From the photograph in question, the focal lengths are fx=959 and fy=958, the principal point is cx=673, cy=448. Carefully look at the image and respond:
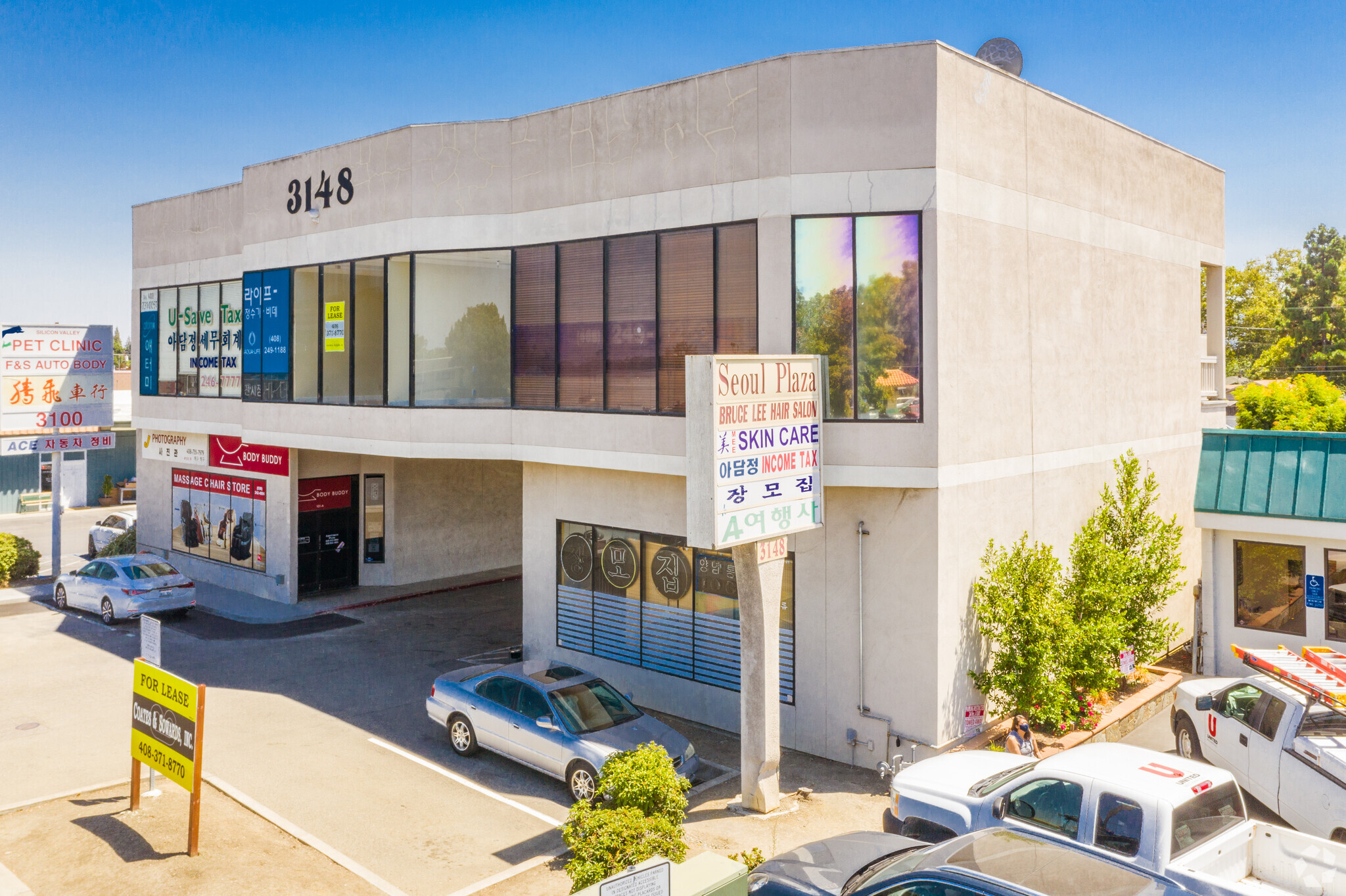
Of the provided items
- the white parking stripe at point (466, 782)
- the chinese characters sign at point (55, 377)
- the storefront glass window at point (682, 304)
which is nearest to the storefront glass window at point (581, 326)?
the storefront glass window at point (682, 304)

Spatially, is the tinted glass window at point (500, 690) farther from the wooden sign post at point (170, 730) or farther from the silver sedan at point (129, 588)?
the silver sedan at point (129, 588)

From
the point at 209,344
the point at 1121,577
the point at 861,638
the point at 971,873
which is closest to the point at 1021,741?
the point at 861,638

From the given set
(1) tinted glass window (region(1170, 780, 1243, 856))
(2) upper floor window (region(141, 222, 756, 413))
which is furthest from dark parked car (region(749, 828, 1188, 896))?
(2) upper floor window (region(141, 222, 756, 413))

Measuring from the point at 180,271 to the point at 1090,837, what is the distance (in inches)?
1106

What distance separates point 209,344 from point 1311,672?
26.5 m

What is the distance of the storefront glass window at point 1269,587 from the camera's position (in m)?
17.3

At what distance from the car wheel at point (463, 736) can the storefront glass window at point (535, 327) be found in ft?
18.2

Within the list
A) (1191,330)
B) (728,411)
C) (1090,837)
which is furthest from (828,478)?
(1191,330)

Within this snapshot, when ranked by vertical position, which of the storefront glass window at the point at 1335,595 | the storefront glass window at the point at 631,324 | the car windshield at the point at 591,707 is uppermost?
the storefront glass window at the point at 631,324

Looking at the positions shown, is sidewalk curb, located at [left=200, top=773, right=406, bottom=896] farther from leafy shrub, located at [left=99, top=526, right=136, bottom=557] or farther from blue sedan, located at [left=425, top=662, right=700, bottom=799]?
leafy shrub, located at [left=99, top=526, right=136, bottom=557]

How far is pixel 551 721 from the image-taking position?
1312 centimetres

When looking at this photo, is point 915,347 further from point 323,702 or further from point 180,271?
point 180,271

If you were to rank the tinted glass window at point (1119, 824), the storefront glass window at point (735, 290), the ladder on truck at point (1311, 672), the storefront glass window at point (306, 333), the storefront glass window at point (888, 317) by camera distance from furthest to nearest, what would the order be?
the storefront glass window at point (306, 333) → the storefront glass window at point (735, 290) → the storefront glass window at point (888, 317) → the ladder on truck at point (1311, 672) → the tinted glass window at point (1119, 824)

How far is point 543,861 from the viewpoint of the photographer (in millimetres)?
11219
